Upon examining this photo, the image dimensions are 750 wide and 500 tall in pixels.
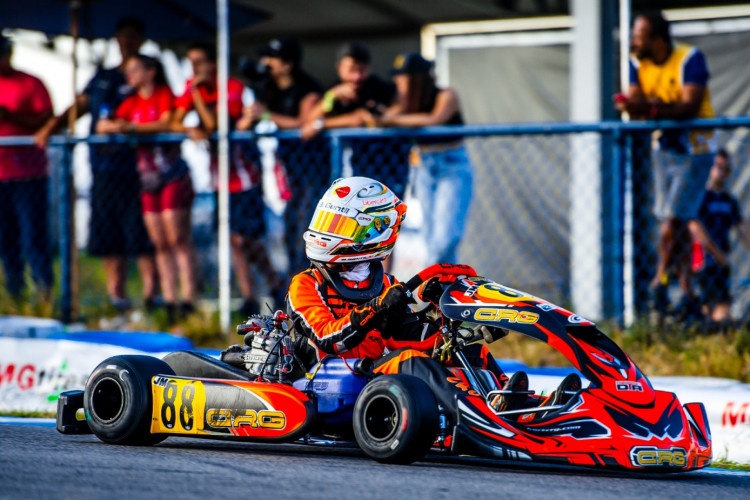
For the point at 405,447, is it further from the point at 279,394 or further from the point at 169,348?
the point at 169,348

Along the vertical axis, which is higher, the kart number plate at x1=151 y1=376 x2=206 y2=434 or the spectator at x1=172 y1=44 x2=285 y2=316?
the spectator at x1=172 y1=44 x2=285 y2=316

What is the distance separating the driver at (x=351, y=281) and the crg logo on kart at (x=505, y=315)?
323 mm

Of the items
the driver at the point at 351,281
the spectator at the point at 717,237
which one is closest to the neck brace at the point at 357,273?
the driver at the point at 351,281

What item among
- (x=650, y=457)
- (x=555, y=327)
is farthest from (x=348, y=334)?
(x=650, y=457)

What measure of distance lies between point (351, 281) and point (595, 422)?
4.72ft

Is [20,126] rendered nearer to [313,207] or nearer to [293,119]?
[293,119]


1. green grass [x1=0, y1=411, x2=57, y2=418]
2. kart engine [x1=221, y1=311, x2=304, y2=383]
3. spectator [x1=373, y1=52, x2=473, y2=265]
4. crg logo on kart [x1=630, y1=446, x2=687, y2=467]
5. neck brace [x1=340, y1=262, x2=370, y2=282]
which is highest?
spectator [x1=373, y1=52, x2=473, y2=265]

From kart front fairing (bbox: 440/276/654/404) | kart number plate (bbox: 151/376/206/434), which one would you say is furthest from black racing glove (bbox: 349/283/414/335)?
kart number plate (bbox: 151/376/206/434)

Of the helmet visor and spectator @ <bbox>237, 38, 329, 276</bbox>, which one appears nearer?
the helmet visor

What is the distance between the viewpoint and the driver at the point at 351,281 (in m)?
5.16

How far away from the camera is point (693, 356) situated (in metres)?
7.19

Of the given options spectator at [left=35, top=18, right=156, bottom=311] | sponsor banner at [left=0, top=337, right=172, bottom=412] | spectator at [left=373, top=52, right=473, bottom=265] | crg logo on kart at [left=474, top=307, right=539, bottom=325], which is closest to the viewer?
crg logo on kart at [left=474, top=307, right=539, bottom=325]

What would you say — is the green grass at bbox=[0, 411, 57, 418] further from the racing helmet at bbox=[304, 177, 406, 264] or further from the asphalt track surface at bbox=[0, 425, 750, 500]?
the racing helmet at bbox=[304, 177, 406, 264]

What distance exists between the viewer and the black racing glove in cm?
487
